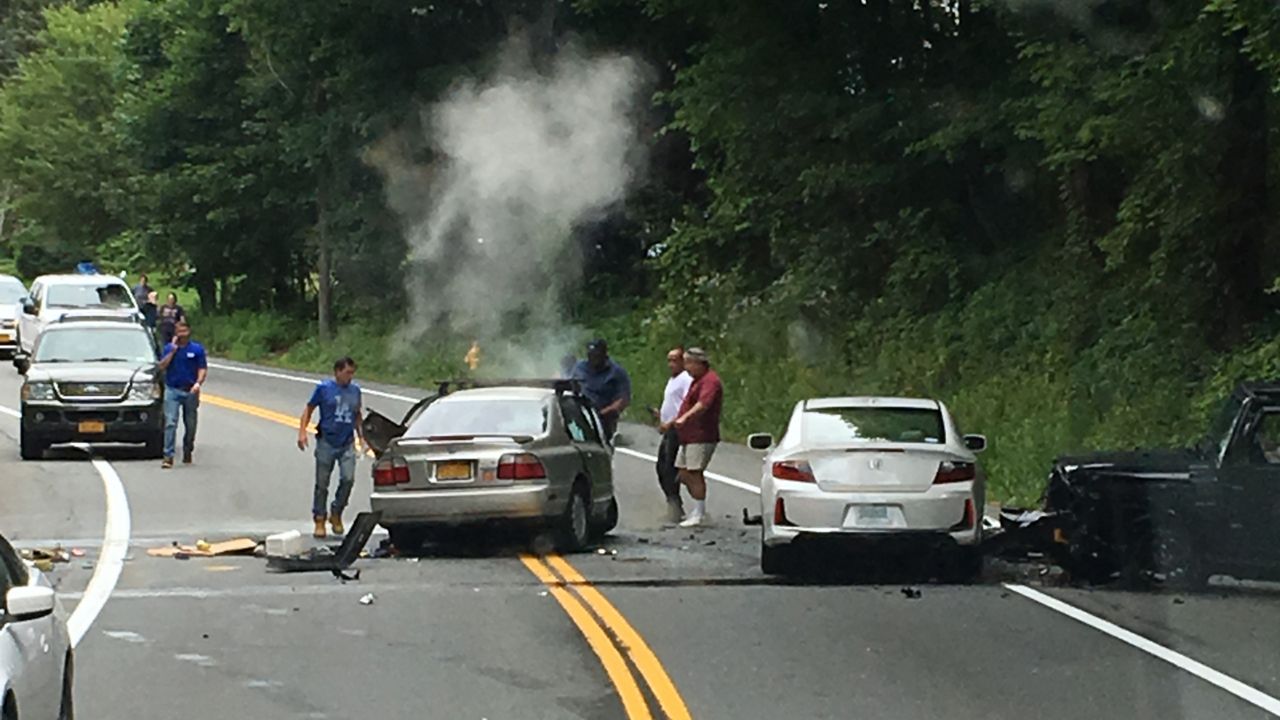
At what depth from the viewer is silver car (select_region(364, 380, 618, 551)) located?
16.9 metres

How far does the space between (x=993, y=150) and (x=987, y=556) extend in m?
15.8

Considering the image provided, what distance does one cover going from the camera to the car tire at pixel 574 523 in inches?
677

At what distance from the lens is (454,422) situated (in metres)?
17.7

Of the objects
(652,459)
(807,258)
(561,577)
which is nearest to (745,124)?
(807,258)

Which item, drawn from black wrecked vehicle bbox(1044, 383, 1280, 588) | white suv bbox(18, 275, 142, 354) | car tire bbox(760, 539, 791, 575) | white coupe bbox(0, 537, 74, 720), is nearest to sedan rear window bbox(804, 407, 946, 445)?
car tire bbox(760, 539, 791, 575)

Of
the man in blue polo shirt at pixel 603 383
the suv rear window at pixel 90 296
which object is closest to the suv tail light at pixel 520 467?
the man in blue polo shirt at pixel 603 383

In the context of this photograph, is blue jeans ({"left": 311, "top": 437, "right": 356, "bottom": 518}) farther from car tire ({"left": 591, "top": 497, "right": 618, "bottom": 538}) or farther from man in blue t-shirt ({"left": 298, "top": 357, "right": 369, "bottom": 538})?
car tire ({"left": 591, "top": 497, "right": 618, "bottom": 538})

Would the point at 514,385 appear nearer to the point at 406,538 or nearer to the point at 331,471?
the point at 331,471

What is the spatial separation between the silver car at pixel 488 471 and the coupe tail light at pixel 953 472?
11.3ft

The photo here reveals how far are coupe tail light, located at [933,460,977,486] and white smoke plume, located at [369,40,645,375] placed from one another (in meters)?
23.9

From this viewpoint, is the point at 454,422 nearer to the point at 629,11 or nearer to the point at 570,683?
the point at 570,683

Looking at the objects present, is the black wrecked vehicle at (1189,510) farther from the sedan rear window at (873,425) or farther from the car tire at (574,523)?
the car tire at (574,523)

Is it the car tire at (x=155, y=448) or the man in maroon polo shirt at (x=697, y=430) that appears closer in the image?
the man in maroon polo shirt at (x=697, y=430)

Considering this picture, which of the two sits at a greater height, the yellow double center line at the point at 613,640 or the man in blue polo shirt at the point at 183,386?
the man in blue polo shirt at the point at 183,386
